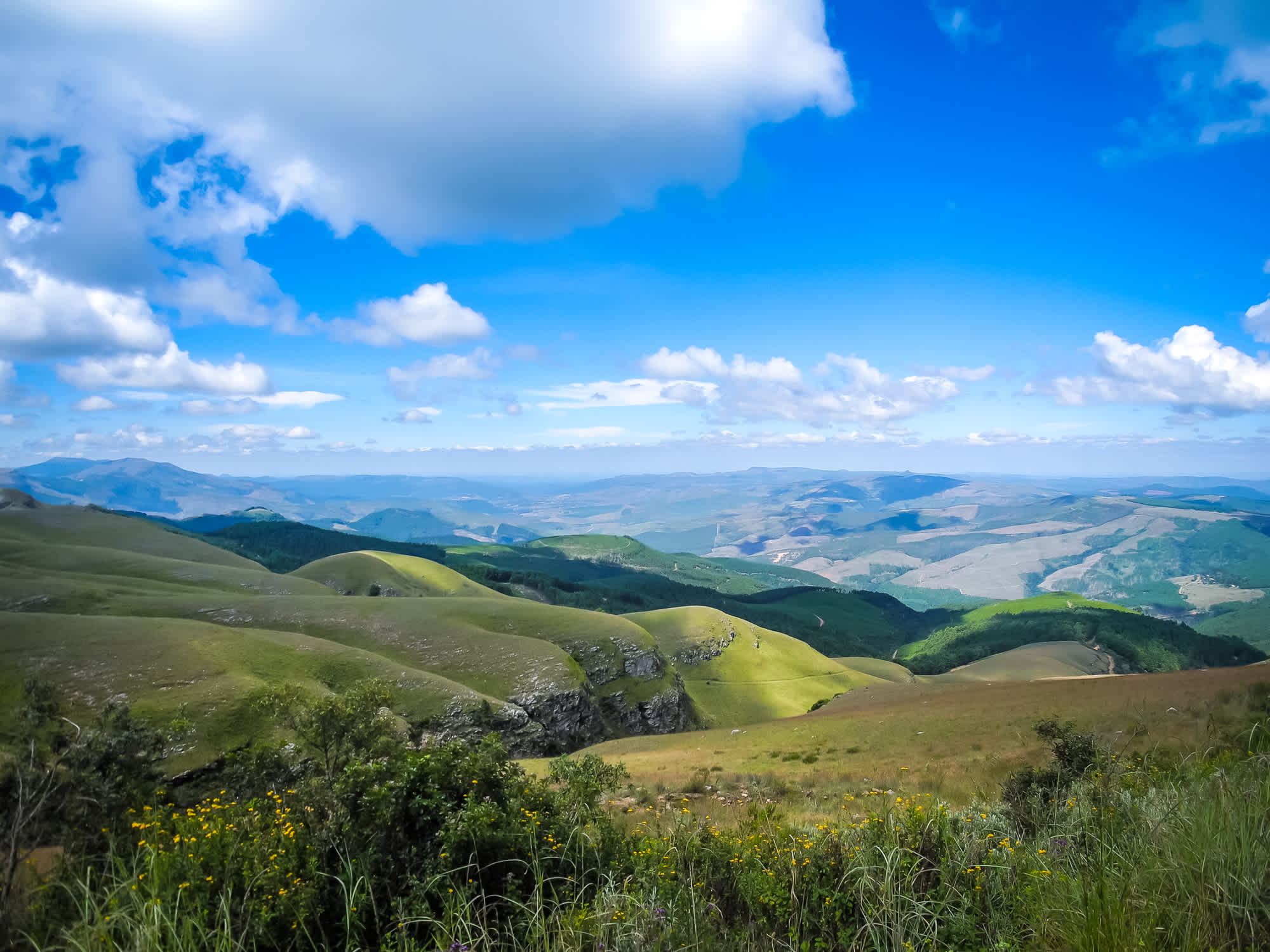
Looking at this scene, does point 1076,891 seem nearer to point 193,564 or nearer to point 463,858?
point 463,858

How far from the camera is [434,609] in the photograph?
90688 mm

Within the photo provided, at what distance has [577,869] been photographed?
7246 millimetres

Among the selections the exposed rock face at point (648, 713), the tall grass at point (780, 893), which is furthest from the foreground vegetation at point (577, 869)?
the exposed rock face at point (648, 713)

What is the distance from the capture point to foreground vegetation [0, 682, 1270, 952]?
16.1 feet

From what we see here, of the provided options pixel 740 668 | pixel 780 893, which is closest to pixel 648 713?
pixel 740 668

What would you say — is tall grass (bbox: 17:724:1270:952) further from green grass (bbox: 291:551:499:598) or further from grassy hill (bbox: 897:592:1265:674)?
grassy hill (bbox: 897:592:1265:674)

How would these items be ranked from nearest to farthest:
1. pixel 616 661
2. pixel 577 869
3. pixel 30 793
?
pixel 30 793 → pixel 577 869 → pixel 616 661

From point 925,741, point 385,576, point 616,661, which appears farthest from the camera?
point 385,576

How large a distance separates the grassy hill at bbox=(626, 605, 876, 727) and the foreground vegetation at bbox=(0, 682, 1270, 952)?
107093 millimetres

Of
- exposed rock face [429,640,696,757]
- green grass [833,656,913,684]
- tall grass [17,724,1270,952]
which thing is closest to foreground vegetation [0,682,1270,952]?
tall grass [17,724,1270,952]

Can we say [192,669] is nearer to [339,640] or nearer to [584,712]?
[339,640]

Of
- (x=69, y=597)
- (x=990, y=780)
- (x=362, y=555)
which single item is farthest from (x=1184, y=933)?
(x=362, y=555)

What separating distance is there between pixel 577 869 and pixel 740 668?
5085 inches

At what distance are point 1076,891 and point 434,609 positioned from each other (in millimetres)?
93784
